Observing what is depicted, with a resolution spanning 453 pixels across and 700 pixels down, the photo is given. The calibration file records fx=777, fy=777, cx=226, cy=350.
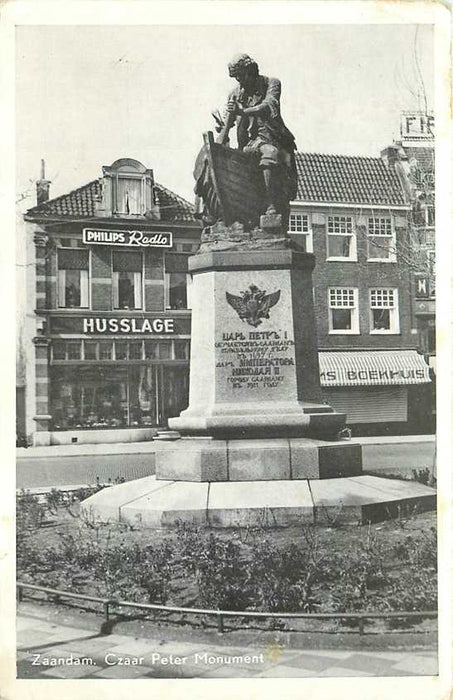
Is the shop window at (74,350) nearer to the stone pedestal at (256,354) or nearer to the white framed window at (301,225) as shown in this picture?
the white framed window at (301,225)

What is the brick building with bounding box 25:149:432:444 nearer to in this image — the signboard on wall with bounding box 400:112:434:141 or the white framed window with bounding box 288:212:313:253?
the white framed window with bounding box 288:212:313:253

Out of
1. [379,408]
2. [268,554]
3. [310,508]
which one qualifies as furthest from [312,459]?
[379,408]

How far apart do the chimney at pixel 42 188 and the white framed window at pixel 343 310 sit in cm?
1006

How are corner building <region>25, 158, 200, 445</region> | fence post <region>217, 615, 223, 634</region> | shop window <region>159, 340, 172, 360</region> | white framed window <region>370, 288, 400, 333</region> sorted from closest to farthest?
fence post <region>217, 615, 223, 634</region>, corner building <region>25, 158, 200, 445</region>, shop window <region>159, 340, 172, 360</region>, white framed window <region>370, 288, 400, 333</region>

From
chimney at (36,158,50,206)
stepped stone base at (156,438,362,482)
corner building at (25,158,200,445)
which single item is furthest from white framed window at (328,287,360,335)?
stepped stone base at (156,438,362,482)

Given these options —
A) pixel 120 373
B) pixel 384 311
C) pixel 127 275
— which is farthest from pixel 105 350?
pixel 384 311

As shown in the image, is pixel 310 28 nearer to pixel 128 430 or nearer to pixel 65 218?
pixel 65 218

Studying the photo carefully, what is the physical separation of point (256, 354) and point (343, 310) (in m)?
11.5

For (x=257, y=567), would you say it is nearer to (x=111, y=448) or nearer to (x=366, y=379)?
(x=111, y=448)

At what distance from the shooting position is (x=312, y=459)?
816cm

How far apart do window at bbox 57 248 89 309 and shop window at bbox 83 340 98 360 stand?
0.98 metres

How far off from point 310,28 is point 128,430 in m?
9.87

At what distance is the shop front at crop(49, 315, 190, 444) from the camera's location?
1575cm

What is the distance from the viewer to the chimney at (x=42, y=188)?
8.77 m
